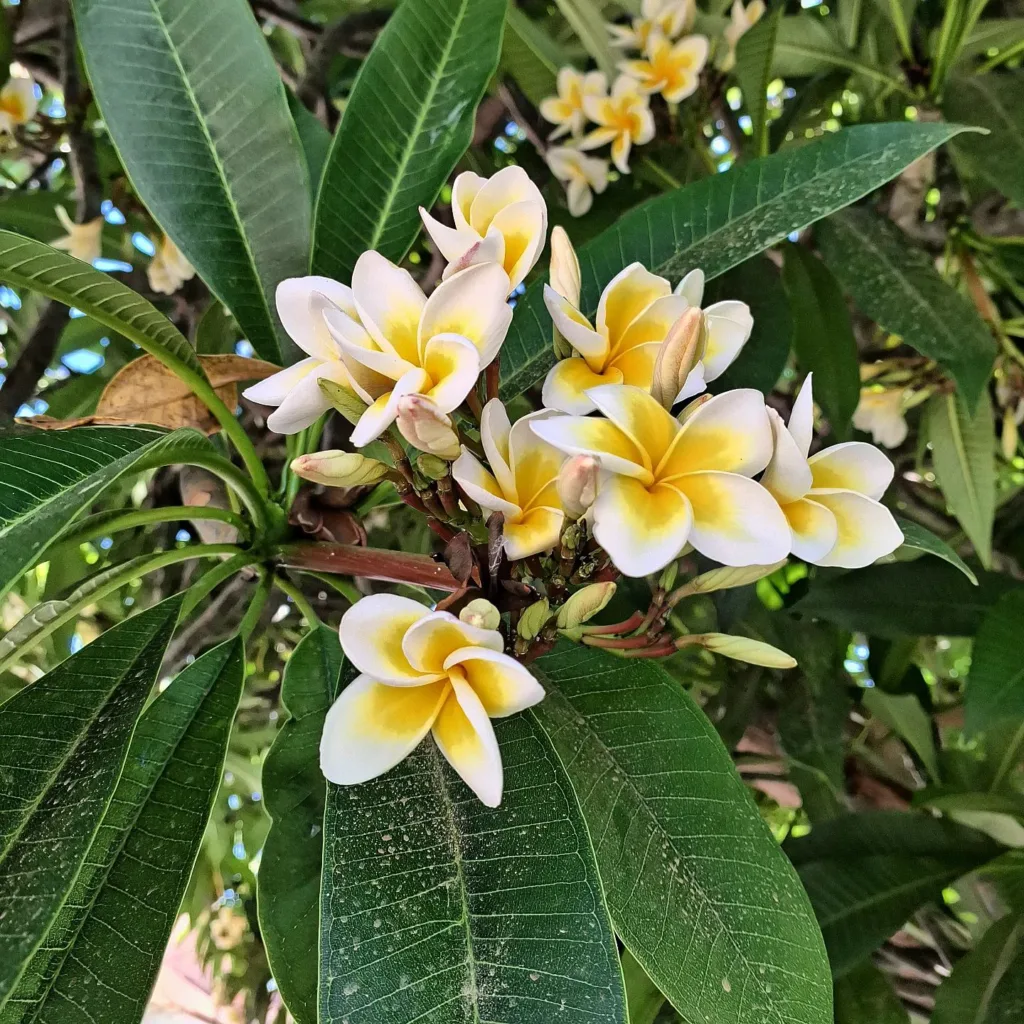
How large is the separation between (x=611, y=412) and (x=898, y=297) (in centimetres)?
66

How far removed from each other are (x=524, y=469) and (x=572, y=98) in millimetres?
808

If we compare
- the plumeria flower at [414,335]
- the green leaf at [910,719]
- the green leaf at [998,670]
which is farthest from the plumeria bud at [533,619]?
the green leaf at [910,719]

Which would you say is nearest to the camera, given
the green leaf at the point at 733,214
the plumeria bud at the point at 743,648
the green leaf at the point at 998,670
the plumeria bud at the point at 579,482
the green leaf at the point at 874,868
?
the plumeria bud at the point at 579,482

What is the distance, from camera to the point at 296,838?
19.5 inches

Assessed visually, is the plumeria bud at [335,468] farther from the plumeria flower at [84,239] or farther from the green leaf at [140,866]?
the plumeria flower at [84,239]

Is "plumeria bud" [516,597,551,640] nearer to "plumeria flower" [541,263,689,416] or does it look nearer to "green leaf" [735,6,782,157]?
"plumeria flower" [541,263,689,416]

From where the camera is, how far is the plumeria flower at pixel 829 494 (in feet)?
1.10

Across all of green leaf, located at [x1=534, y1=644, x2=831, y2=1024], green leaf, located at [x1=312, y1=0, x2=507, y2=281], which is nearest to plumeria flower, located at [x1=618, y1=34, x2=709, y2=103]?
green leaf, located at [x1=312, y1=0, x2=507, y2=281]

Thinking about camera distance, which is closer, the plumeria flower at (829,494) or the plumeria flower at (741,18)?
the plumeria flower at (829,494)

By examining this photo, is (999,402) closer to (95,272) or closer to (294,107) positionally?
(294,107)

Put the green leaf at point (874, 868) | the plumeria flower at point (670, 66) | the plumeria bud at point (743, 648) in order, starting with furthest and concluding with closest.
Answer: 1. the plumeria flower at point (670, 66)
2. the green leaf at point (874, 868)
3. the plumeria bud at point (743, 648)

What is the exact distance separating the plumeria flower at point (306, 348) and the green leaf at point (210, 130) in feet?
0.71

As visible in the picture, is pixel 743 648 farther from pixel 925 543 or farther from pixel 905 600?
pixel 905 600

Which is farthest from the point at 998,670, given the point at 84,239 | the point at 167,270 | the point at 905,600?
the point at 84,239
